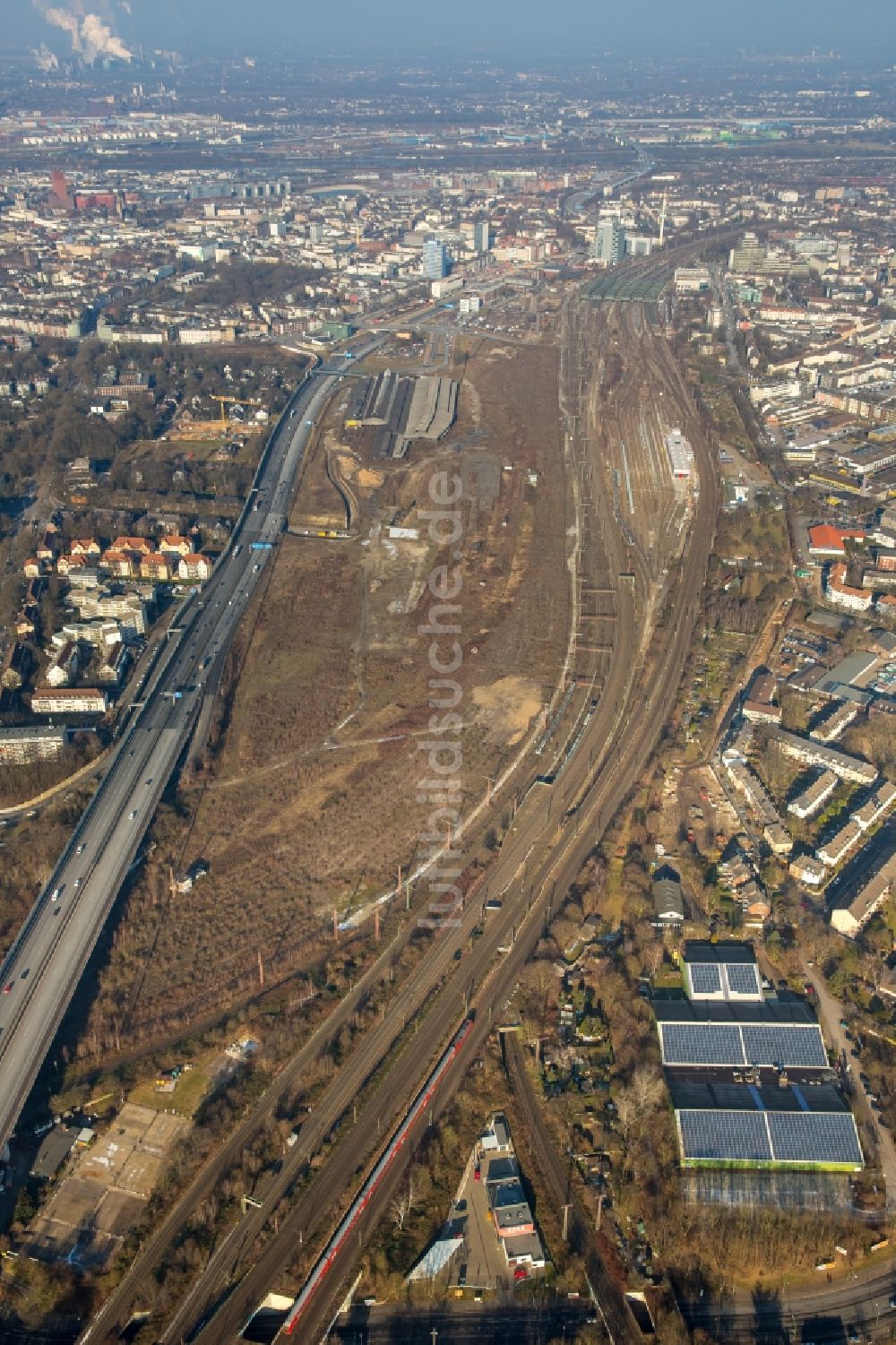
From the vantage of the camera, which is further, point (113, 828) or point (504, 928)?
point (113, 828)

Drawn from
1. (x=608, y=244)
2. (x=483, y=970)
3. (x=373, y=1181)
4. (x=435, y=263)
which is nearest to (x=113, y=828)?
(x=483, y=970)

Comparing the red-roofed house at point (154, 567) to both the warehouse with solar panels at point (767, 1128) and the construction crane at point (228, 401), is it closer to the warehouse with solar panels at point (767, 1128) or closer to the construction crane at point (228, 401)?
the construction crane at point (228, 401)

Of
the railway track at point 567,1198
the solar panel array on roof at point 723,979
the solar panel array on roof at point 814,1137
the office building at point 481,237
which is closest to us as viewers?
the railway track at point 567,1198

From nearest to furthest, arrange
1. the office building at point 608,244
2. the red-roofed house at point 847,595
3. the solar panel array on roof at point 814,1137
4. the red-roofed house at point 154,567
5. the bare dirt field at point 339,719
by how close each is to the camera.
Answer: the solar panel array on roof at point 814,1137
the bare dirt field at point 339,719
the red-roofed house at point 847,595
the red-roofed house at point 154,567
the office building at point 608,244

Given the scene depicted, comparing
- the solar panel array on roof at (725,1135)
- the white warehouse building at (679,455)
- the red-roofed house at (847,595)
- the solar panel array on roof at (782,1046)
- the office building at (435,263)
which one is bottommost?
Result: the solar panel array on roof at (725,1135)

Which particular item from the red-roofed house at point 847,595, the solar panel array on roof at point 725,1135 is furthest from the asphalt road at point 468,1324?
the red-roofed house at point 847,595

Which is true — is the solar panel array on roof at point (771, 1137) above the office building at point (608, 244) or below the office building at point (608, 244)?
below

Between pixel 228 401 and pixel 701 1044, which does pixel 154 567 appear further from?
pixel 701 1044

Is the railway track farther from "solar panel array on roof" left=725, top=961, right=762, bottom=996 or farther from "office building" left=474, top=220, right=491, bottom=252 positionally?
"office building" left=474, top=220, right=491, bottom=252
